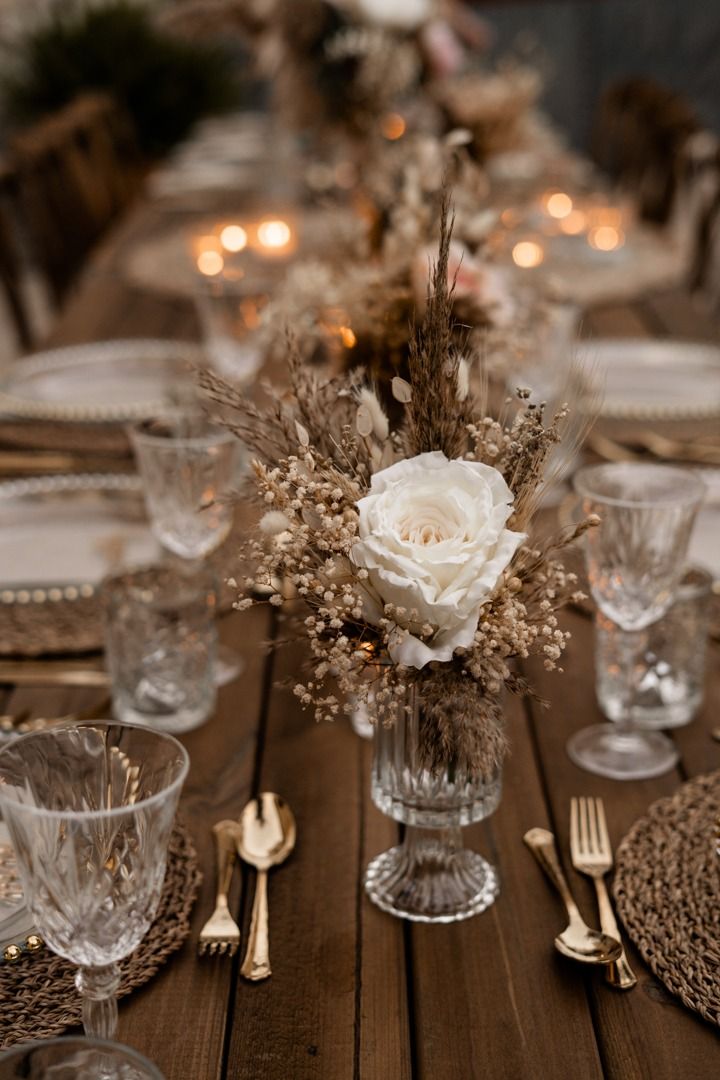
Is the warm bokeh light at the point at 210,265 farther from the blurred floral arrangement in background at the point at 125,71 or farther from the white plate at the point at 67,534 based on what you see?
the blurred floral arrangement in background at the point at 125,71

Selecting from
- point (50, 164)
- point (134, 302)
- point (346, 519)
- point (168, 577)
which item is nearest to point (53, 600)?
point (168, 577)

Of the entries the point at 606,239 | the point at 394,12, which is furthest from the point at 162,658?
the point at 394,12

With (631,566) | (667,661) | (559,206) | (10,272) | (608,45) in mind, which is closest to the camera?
(631,566)

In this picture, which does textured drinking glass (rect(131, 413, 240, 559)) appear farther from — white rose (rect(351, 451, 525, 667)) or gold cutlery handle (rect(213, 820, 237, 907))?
white rose (rect(351, 451, 525, 667))

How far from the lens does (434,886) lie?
0.91 meters

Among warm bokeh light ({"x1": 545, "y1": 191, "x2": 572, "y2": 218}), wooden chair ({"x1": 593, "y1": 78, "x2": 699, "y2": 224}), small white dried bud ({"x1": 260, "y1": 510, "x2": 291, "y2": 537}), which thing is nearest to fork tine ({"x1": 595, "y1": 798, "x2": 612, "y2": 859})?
small white dried bud ({"x1": 260, "y1": 510, "x2": 291, "y2": 537})

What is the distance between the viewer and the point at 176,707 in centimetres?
117

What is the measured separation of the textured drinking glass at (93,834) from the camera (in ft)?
2.28

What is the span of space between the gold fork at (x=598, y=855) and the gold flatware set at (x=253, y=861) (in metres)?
0.22

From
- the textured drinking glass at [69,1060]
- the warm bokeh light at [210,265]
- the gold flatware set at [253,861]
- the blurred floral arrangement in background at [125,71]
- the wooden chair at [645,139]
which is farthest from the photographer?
the blurred floral arrangement in background at [125,71]

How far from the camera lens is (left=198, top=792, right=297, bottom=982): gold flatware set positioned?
0.86 m

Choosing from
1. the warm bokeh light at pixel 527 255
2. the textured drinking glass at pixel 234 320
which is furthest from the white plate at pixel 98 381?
the warm bokeh light at pixel 527 255

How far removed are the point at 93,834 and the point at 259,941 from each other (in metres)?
0.22

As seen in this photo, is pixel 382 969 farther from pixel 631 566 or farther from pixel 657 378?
pixel 657 378
